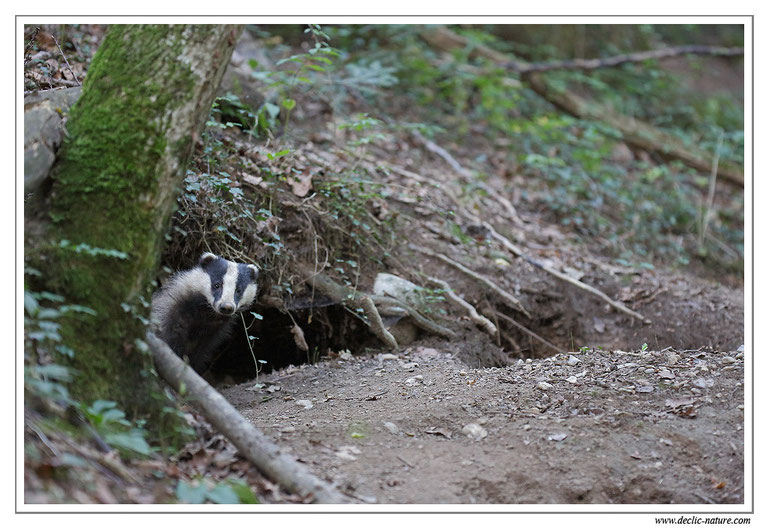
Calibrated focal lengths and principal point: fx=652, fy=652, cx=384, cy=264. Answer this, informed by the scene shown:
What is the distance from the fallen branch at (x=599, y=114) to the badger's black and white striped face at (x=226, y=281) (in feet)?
19.7

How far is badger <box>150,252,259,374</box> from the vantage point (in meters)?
4.12

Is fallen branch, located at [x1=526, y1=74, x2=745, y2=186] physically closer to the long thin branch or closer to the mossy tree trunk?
the long thin branch

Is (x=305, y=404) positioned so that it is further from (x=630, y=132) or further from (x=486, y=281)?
(x=630, y=132)

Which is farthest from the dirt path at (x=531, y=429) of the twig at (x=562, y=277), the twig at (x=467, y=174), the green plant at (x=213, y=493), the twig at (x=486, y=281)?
the twig at (x=467, y=174)

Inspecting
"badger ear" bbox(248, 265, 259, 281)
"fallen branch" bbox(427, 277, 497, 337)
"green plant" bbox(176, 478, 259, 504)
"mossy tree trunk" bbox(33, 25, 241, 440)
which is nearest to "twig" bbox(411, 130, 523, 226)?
"fallen branch" bbox(427, 277, 497, 337)

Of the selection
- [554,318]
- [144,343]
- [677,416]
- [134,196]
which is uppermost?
[134,196]

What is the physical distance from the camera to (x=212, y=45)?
2719mm

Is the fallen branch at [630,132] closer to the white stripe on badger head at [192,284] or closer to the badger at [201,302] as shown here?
the badger at [201,302]

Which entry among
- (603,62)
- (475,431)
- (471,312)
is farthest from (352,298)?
(603,62)

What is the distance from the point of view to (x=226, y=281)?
411 cm
